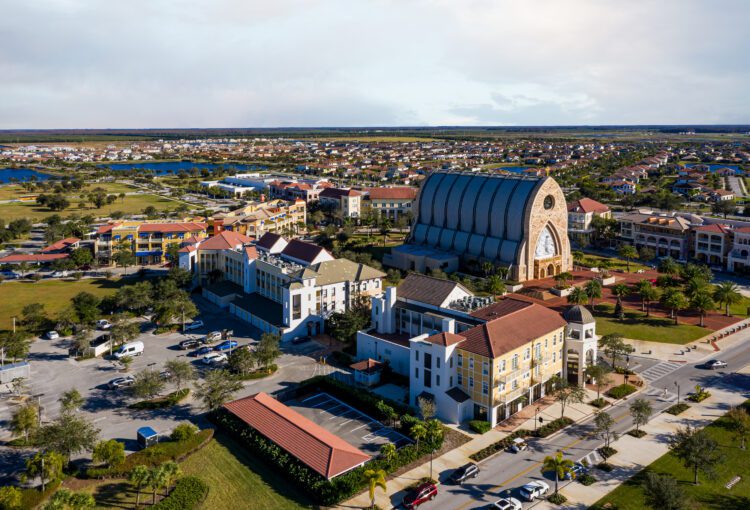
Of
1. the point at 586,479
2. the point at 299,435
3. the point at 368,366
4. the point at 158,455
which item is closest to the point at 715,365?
the point at 586,479

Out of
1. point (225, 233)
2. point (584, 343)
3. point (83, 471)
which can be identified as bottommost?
point (83, 471)

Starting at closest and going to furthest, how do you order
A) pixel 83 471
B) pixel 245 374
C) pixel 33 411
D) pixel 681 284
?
1. pixel 83 471
2. pixel 33 411
3. pixel 245 374
4. pixel 681 284

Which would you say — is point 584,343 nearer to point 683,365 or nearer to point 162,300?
point 683,365

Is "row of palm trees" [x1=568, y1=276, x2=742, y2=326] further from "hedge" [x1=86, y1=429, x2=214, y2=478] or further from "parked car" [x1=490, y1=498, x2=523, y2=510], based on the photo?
"hedge" [x1=86, y1=429, x2=214, y2=478]

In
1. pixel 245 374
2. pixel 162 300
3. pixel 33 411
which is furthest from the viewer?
pixel 162 300

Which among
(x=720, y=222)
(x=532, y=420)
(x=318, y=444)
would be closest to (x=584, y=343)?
(x=532, y=420)

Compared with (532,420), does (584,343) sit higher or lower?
higher
